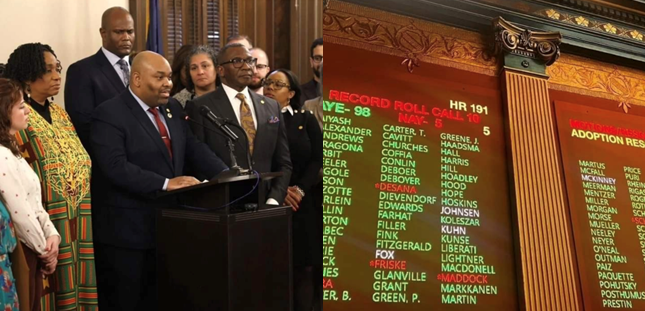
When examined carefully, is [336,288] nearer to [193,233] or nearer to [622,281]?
[193,233]

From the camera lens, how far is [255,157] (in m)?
2.74

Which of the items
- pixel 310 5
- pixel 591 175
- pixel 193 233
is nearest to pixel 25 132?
pixel 193 233

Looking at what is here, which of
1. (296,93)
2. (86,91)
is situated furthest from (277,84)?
(86,91)

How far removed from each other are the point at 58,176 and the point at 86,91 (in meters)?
0.39

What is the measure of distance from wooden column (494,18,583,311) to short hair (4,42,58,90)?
2391mm

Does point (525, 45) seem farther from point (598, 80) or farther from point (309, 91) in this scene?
point (309, 91)

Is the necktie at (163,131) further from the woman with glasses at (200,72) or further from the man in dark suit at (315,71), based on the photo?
the man in dark suit at (315,71)

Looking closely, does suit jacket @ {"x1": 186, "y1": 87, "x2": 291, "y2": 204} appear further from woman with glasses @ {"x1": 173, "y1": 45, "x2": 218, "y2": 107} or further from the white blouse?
the white blouse

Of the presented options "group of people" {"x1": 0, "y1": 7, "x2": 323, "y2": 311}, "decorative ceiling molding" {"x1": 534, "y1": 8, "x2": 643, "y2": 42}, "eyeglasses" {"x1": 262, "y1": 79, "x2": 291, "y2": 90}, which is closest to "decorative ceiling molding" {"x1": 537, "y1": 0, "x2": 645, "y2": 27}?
"decorative ceiling molding" {"x1": 534, "y1": 8, "x2": 643, "y2": 42}

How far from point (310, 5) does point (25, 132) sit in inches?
79.7

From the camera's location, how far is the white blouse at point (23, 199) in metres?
2.17

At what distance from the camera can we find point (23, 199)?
2.20 m

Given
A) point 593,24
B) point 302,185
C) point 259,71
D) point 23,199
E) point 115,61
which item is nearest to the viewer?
point 23,199

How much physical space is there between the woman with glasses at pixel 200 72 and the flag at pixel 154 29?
0.60 metres
